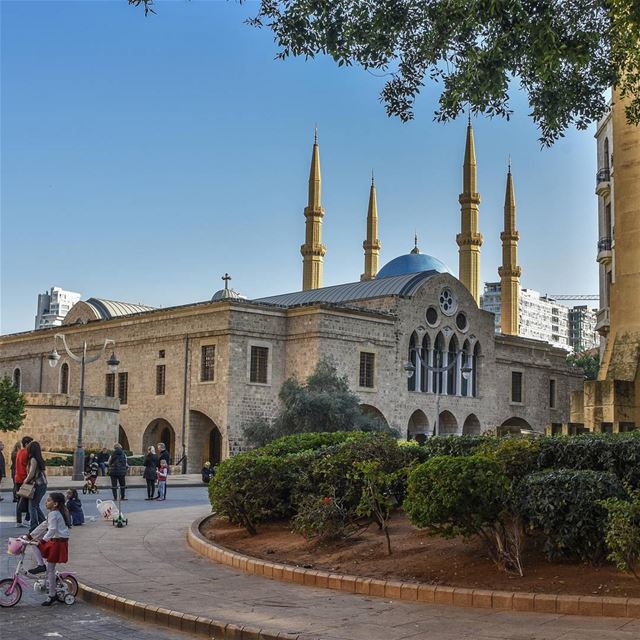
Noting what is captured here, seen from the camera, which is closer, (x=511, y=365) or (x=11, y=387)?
(x=11, y=387)

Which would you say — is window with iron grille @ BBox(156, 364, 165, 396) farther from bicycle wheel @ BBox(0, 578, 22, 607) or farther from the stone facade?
bicycle wheel @ BBox(0, 578, 22, 607)

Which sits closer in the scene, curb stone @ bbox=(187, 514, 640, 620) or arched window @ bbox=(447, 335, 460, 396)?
curb stone @ bbox=(187, 514, 640, 620)

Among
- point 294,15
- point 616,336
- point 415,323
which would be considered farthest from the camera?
point 415,323

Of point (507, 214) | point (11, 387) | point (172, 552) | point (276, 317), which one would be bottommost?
point (172, 552)

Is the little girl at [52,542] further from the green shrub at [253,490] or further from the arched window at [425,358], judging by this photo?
the arched window at [425,358]

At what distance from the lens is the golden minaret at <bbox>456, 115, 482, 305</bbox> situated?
58469 mm

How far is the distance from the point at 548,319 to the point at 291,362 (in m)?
143

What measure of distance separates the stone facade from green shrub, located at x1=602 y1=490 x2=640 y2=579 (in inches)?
1217

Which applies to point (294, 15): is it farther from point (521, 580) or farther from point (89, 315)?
point (89, 315)

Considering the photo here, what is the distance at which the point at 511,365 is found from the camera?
51.1 metres

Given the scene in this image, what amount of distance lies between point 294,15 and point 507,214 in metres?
53.9

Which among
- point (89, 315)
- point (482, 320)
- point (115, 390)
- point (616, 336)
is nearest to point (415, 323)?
point (482, 320)

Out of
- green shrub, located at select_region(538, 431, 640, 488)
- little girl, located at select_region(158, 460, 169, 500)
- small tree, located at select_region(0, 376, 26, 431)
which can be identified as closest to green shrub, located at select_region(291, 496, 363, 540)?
green shrub, located at select_region(538, 431, 640, 488)

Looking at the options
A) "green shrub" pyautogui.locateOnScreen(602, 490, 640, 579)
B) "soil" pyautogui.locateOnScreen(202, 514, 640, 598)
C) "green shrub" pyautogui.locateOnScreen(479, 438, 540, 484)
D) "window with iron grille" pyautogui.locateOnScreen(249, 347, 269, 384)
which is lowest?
"soil" pyautogui.locateOnScreen(202, 514, 640, 598)
